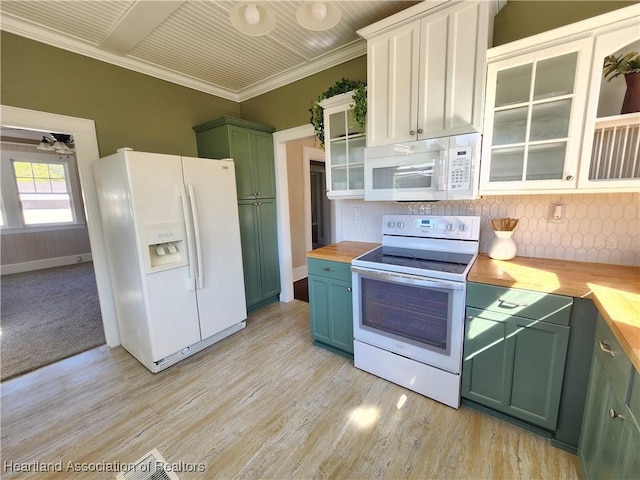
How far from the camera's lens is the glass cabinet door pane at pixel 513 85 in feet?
5.20

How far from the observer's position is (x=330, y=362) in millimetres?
2334

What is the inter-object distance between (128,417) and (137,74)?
120 inches

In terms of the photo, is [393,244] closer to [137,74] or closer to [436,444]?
[436,444]

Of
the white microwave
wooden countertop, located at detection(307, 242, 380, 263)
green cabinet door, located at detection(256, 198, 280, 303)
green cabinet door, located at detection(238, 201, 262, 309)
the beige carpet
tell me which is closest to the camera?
the white microwave

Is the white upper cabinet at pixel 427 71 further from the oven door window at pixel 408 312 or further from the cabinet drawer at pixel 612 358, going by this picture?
the cabinet drawer at pixel 612 358

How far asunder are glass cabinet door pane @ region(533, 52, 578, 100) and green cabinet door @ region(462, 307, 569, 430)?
1302 millimetres

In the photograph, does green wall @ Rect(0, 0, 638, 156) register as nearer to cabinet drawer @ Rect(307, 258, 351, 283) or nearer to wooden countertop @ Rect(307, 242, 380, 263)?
wooden countertop @ Rect(307, 242, 380, 263)

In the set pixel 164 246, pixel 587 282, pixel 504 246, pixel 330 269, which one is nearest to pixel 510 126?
pixel 504 246

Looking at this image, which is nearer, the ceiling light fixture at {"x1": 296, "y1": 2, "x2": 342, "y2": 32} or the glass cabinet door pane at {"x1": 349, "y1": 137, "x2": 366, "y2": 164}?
the ceiling light fixture at {"x1": 296, "y1": 2, "x2": 342, "y2": 32}

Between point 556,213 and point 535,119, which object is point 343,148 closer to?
point 535,119

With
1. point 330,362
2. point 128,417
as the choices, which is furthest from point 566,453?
point 128,417

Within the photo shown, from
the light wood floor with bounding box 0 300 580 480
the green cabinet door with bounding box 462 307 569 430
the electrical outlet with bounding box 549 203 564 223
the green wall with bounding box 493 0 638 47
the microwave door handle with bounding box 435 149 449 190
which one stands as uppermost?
the green wall with bounding box 493 0 638 47

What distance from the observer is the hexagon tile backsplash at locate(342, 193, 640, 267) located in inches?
63.7

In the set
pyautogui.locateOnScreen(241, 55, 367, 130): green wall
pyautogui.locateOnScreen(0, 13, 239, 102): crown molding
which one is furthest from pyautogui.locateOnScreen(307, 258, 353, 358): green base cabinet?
pyautogui.locateOnScreen(0, 13, 239, 102): crown molding
